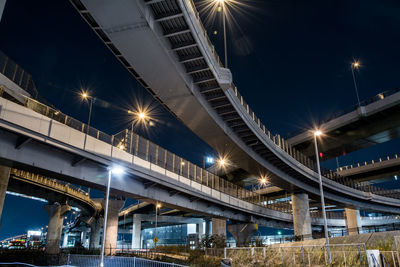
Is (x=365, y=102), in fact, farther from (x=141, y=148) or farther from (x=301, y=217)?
(x=141, y=148)

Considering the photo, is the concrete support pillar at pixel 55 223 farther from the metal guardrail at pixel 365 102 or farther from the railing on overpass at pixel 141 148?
the metal guardrail at pixel 365 102

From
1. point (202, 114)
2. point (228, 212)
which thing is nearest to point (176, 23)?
point (202, 114)

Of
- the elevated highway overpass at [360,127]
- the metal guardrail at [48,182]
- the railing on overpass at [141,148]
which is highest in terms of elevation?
the elevated highway overpass at [360,127]

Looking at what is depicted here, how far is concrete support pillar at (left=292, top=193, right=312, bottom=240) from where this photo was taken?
41.9m

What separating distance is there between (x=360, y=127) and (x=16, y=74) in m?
37.8

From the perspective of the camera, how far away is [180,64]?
59.1ft

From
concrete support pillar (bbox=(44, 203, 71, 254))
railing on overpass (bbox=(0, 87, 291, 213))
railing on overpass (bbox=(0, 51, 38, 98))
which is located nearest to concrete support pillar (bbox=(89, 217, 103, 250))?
concrete support pillar (bbox=(44, 203, 71, 254))

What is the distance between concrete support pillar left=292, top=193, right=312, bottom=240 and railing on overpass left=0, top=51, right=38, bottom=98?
36216 mm

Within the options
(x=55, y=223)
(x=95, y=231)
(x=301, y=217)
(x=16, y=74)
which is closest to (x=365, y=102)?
(x=301, y=217)

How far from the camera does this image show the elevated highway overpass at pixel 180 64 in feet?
46.5

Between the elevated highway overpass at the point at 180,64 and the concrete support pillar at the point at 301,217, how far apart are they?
638 inches

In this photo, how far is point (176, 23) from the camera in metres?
15.4

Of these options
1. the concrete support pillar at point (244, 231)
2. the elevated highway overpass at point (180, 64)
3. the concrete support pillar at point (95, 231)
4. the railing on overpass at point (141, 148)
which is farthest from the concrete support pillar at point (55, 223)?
the concrete support pillar at point (95, 231)

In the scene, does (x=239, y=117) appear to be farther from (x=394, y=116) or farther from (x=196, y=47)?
(x=394, y=116)
